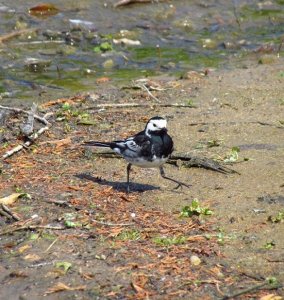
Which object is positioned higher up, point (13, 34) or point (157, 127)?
point (157, 127)

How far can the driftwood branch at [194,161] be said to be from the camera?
8.81 m

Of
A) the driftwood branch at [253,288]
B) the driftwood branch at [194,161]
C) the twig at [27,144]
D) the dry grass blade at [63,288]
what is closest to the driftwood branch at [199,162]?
the driftwood branch at [194,161]

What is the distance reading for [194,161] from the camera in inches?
354

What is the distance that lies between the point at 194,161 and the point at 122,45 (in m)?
6.29

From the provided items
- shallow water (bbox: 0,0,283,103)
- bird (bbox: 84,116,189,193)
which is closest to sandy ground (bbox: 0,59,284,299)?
bird (bbox: 84,116,189,193)

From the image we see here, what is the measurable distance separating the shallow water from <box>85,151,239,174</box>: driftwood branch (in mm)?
2721

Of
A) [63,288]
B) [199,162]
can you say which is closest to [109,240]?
[63,288]

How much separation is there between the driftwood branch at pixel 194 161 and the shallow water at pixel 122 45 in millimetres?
2721

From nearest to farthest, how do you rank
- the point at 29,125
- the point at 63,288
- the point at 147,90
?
the point at 63,288, the point at 29,125, the point at 147,90

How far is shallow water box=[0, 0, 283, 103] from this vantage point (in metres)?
13.1

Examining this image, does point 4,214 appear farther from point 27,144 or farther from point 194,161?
point 194,161

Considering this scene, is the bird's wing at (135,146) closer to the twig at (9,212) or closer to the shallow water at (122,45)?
the twig at (9,212)

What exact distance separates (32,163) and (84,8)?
787 centimetres

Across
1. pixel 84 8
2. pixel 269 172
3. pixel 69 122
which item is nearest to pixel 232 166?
pixel 269 172
